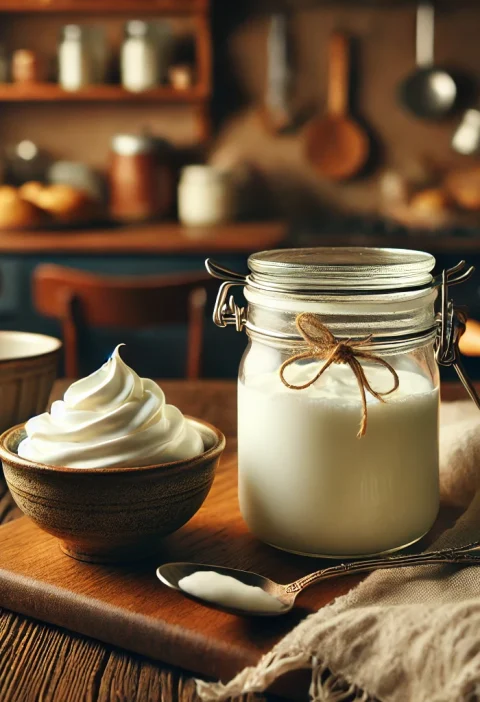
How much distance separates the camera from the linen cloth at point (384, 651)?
0.51 metres

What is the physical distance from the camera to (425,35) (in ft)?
9.24

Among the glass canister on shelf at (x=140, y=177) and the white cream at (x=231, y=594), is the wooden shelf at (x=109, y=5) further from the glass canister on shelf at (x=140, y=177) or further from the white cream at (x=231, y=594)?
the white cream at (x=231, y=594)

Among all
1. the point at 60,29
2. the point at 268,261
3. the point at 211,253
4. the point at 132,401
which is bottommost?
the point at 211,253

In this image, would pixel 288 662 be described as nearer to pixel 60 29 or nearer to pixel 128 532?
pixel 128 532

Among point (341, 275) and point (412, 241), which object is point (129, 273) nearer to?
point (412, 241)

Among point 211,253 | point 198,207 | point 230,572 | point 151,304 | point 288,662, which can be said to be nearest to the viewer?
point 288,662

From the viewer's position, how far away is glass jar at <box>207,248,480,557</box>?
0.65 meters

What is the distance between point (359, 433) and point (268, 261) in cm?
15

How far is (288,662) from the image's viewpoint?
0.53 m

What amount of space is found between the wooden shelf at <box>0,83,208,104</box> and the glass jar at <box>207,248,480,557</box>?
2.12 meters

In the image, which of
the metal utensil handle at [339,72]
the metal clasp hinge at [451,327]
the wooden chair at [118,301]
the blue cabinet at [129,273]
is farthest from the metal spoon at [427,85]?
the metal clasp hinge at [451,327]

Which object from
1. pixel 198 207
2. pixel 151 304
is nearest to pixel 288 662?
pixel 151 304

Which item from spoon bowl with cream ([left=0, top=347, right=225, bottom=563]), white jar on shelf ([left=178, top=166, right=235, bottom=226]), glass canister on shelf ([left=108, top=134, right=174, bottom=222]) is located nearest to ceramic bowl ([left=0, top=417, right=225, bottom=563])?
spoon bowl with cream ([left=0, top=347, right=225, bottom=563])

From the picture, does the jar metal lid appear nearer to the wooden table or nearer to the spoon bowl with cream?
the spoon bowl with cream
